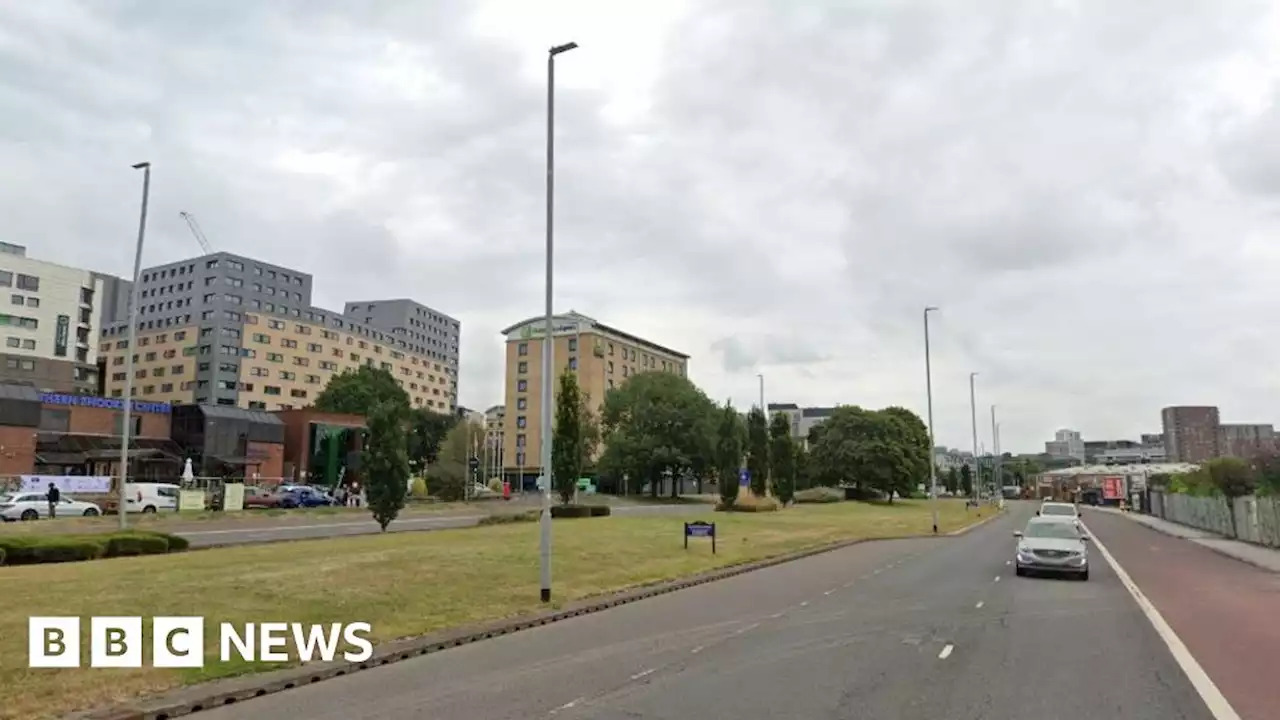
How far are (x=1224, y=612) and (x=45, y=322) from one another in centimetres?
11008

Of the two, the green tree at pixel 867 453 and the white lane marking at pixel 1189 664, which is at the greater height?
the green tree at pixel 867 453

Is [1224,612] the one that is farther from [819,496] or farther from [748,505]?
[819,496]

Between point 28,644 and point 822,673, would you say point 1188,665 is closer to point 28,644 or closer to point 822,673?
point 822,673

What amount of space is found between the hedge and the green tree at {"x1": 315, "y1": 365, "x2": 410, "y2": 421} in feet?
251

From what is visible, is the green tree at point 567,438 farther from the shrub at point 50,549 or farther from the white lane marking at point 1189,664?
the white lane marking at point 1189,664

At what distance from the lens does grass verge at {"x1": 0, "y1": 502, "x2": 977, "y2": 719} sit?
9727 millimetres

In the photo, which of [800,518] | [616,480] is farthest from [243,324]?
[800,518]

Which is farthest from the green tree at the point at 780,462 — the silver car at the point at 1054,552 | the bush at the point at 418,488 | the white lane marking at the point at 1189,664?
the white lane marking at the point at 1189,664

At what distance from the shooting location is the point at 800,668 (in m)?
10.9

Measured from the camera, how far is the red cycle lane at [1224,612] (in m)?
10.2

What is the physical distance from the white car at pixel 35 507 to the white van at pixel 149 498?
225 centimetres

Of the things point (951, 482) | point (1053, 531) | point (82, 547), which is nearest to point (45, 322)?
point (82, 547)

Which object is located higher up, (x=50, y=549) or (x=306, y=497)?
(x=306, y=497)

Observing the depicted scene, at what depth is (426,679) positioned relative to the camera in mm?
10406
